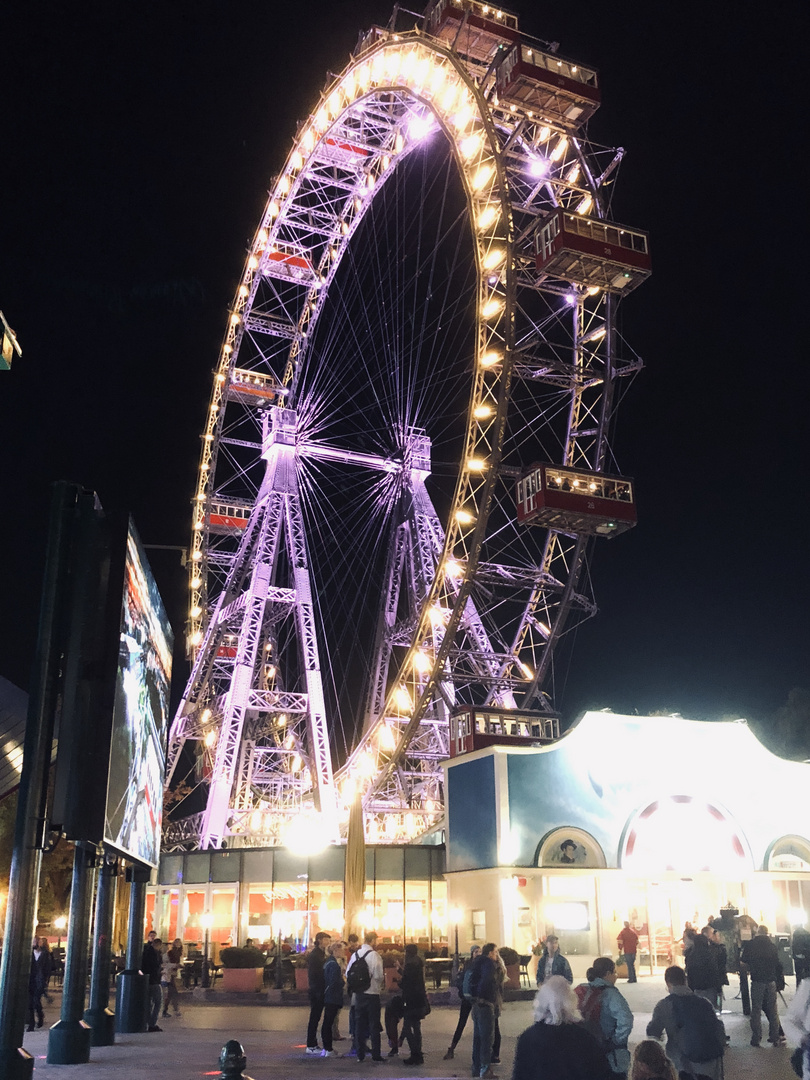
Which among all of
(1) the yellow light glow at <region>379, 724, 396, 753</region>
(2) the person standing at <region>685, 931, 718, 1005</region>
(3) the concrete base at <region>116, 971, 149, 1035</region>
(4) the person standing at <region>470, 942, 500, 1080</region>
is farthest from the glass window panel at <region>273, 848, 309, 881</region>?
(2) the person standing at <region>685, 931, 718, 1005</region>

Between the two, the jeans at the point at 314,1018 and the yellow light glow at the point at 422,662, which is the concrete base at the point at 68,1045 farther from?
the yellow light glow at the point at 422,662

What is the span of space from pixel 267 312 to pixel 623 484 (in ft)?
62.1

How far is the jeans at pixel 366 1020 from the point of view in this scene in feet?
41.2

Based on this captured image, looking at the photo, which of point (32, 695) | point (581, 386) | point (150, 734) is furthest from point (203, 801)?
point (32, 695)

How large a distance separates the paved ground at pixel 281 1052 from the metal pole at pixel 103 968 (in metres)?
0.36

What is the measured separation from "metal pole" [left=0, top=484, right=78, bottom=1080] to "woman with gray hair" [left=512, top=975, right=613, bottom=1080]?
18.5 ft

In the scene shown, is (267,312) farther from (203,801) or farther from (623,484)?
(203,801)

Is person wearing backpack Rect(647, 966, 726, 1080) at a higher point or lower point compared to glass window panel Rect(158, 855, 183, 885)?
lower

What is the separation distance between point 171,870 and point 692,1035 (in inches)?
1181

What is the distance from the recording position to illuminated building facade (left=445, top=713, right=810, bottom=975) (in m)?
23.9

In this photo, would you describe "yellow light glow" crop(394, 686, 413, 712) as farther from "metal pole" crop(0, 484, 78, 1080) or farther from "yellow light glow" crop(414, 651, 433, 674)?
"metal pole" crop(0, 484, 78, 1080)

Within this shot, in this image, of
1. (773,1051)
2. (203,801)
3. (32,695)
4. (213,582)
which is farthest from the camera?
(203,801)

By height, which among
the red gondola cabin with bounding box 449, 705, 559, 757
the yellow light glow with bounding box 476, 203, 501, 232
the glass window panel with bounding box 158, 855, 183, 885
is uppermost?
the yellow light glow with bounding box 476, 203, 501, 232

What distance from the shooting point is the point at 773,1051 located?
40.7 ft
